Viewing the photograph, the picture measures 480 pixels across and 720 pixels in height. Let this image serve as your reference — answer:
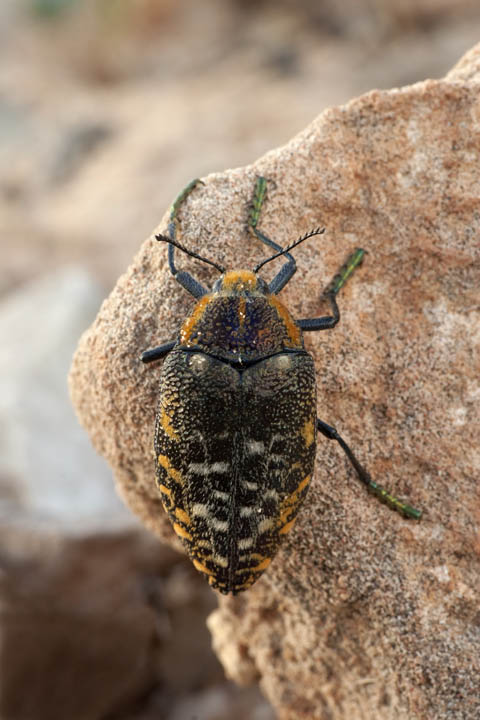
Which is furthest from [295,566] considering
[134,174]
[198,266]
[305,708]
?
[134,174]

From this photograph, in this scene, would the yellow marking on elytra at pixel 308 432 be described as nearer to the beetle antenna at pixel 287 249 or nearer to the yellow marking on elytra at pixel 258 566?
the yellow marking on elytra at pixel 258 566

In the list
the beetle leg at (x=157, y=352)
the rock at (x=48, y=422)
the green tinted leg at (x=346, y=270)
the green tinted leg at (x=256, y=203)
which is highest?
the green tinted leg at (x=256, y=203)

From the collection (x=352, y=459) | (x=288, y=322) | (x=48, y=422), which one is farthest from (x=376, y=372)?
(x=48, y=422)

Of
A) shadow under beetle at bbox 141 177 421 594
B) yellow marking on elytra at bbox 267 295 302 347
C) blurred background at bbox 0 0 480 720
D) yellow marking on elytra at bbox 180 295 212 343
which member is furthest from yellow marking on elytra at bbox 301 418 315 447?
blurred background at bbox 0 0 480 720

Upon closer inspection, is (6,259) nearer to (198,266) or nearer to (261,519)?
(198,266)

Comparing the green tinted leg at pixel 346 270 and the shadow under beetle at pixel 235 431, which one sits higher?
the green tinted leg at pixel 346 270

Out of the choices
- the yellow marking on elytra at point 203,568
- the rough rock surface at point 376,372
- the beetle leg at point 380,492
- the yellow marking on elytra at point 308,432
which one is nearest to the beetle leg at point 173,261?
the rough rock surface at point 376,372
